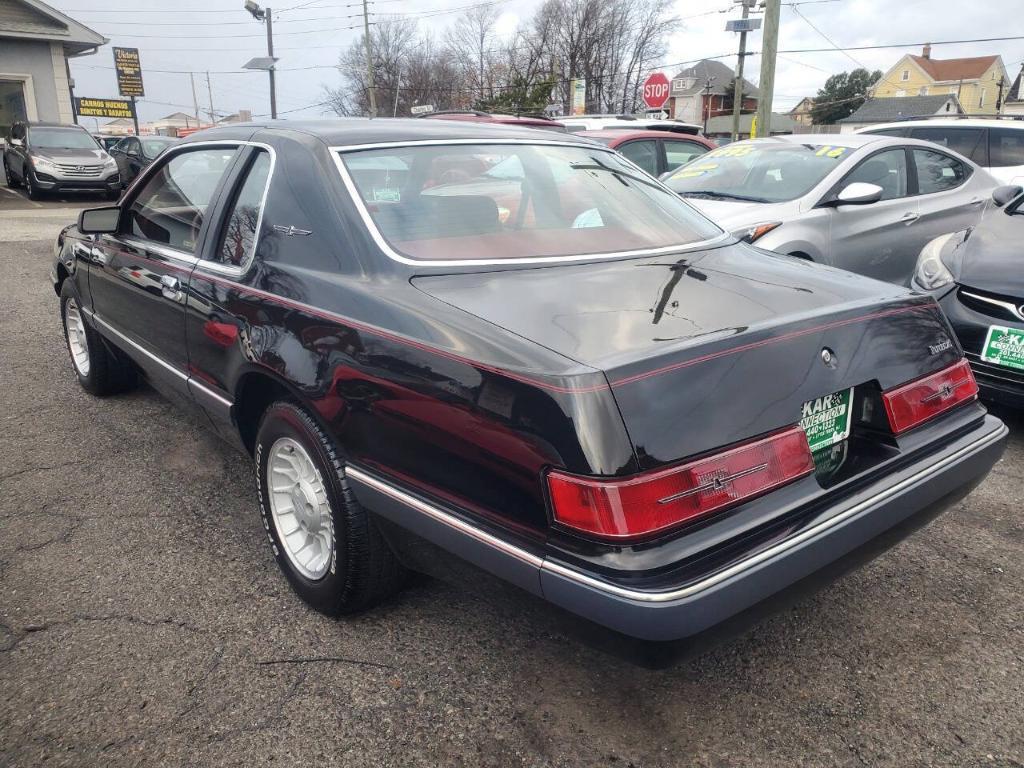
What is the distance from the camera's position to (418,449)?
2008 millimetres

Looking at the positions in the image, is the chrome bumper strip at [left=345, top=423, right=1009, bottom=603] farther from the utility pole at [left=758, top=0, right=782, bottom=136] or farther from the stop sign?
the stop sign

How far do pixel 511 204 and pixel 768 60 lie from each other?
1314 centimetres

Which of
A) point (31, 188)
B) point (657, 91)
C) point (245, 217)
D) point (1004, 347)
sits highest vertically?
point (657, 91)

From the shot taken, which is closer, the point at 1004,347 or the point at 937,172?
the point at 1004,347

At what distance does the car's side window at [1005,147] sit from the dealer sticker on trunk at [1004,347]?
589cm

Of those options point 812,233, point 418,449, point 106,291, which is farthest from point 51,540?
point 812,233

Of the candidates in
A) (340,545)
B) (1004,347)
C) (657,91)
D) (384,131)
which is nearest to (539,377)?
(340,545)

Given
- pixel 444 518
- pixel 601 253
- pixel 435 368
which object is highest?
pixel 601 253

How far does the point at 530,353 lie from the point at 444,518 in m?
0.49

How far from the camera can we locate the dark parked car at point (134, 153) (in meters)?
17.8

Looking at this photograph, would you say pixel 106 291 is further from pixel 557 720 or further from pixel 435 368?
pixel 557 720

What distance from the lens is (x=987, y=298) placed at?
400 centimetres

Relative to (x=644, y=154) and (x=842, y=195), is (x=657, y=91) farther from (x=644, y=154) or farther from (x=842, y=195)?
(x=842, y=195)

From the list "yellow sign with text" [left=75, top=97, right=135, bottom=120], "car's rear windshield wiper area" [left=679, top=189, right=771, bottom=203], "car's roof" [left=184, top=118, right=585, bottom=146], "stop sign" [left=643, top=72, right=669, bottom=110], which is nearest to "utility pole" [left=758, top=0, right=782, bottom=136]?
"stop sign" [left=643, top=72, right=669, bottom=110]
